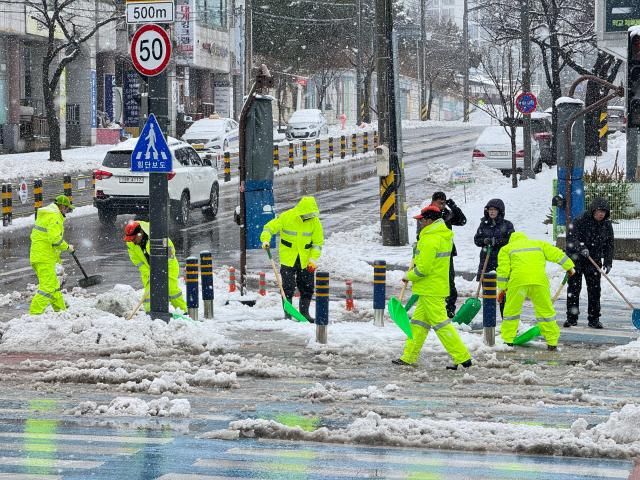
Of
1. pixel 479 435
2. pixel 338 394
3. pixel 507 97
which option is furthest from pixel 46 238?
pixel 507 97

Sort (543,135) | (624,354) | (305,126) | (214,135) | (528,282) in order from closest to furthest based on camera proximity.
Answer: (624,354), (528,282), (543,135), (214,135), (305,126)

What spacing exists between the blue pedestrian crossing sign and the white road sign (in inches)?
42.1

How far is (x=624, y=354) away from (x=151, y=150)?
5353 millimetres

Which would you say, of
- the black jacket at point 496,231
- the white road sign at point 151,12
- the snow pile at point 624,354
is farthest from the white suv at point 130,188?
the snow pile at point 624,354

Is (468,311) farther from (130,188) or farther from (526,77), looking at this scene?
(526,77)

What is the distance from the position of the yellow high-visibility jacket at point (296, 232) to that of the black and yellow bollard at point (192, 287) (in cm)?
96

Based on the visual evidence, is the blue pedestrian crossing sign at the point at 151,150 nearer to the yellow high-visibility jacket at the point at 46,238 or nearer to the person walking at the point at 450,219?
the yellow high-visibility jacket at the point at 46,238

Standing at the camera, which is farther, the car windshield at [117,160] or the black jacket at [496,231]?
the car windshield at [117,160]

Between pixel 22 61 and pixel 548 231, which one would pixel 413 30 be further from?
pixel 548 231

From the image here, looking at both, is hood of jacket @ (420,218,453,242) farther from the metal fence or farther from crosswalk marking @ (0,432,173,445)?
the metal fence

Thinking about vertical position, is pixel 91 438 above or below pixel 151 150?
below

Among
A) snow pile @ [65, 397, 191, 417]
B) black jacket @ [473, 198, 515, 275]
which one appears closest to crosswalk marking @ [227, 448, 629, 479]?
snow pile @ [65, 397, 191, 417]

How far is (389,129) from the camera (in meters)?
22.2

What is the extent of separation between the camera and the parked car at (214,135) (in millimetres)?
45875
